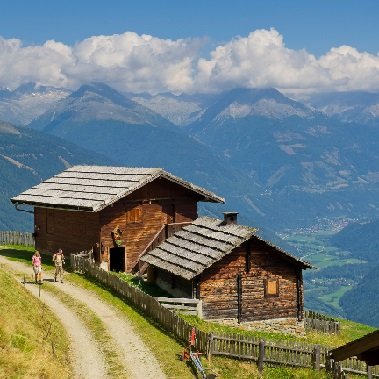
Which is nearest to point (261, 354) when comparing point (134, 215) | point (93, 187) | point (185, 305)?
point (185, 305)

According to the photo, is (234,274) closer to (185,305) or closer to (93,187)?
(185,305)

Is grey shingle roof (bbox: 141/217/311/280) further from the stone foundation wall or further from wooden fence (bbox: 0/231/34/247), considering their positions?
wooden fence (bbox: 0/231/34/247)

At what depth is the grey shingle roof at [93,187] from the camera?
4888 cm

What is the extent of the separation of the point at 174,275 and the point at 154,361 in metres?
14.9

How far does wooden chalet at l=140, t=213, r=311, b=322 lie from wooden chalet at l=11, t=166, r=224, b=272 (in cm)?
747

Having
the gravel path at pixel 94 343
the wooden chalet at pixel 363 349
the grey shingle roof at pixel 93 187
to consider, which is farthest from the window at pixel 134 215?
the wooden chalet at pixel 363 349

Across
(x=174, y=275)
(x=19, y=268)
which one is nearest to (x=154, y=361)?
(x=174, y=275)

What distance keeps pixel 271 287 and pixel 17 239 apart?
94.8ft

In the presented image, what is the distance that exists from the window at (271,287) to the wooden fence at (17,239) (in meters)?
25.7

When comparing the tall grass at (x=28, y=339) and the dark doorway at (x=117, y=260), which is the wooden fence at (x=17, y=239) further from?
the tall grass at (x=28, y=339)

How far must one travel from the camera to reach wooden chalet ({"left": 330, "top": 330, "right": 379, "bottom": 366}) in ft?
41.9

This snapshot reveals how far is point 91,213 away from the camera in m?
49.6

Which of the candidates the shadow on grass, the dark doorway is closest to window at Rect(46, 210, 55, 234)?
the dark doorway

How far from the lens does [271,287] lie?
1646 inches
